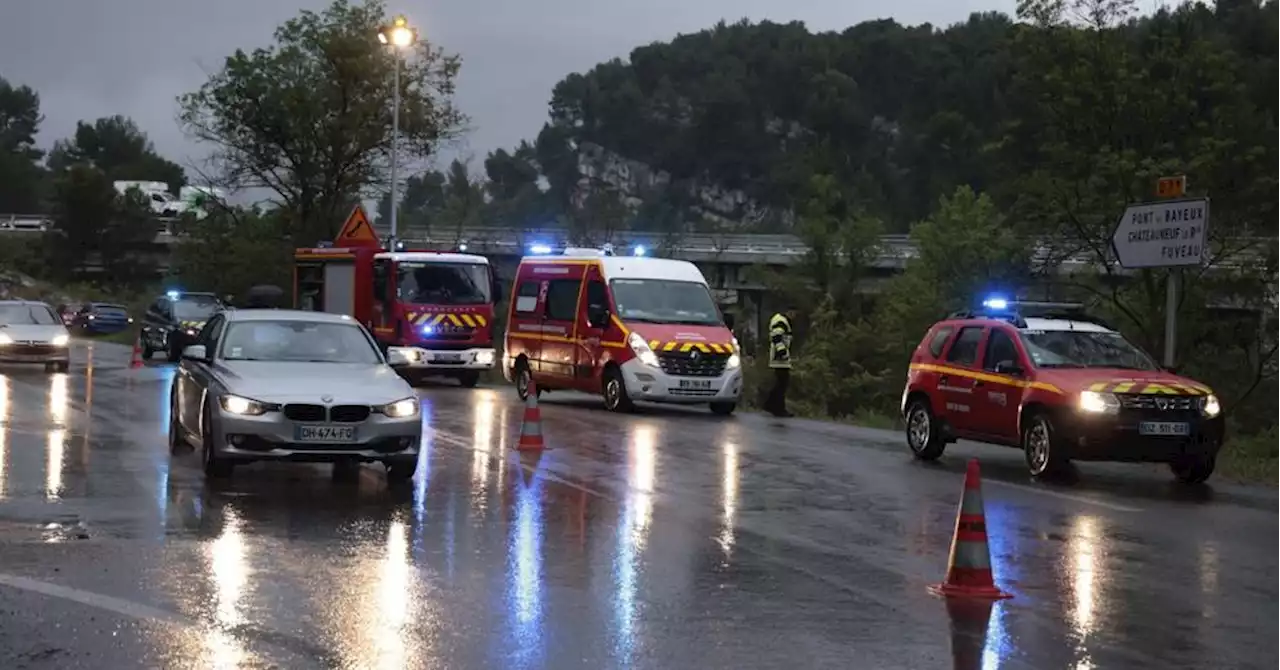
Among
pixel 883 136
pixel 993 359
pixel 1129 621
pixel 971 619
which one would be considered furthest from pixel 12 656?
pixel 883 136

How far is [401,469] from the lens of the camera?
13781mm

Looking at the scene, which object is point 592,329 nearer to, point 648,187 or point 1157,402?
point 1157,402

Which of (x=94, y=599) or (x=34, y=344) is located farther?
(x=34, y=344)

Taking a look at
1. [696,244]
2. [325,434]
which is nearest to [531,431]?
[325,434]

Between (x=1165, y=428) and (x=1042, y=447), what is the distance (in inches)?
47.8

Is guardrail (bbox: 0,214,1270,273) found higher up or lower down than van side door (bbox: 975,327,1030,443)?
higher up

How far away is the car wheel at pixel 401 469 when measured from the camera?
13570mm

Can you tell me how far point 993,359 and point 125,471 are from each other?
888cm

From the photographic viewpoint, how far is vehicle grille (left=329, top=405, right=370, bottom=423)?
1306 cm

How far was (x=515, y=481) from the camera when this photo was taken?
1430cm

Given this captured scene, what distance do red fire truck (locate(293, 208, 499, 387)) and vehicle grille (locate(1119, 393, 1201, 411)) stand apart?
54.8ft

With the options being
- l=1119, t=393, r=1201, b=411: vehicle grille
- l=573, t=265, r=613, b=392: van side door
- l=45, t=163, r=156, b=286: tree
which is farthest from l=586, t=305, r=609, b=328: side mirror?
l=45, t=163, r=156, b=286: tree

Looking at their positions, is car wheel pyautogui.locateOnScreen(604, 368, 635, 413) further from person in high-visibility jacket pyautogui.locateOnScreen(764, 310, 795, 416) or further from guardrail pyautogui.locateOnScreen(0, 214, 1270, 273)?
guardrail pyautogui.locateOnScreen(0, 214, 1270, 273)

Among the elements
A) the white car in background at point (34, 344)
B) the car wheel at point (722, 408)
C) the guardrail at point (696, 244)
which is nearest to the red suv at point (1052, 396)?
the car wheel at point (722, 408)
